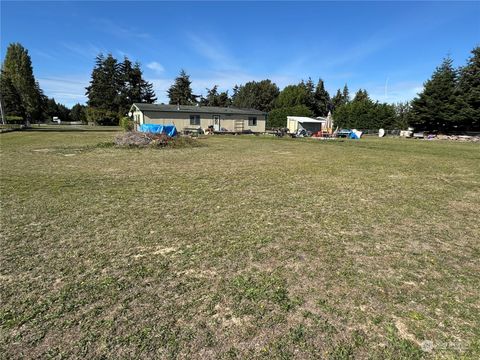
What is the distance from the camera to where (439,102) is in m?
34.1

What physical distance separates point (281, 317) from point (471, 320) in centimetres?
146

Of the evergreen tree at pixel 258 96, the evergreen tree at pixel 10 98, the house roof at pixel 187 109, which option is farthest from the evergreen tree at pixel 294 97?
the evergreen tree at pixel 10 98

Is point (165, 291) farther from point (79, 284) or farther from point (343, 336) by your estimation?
point (343, 336)

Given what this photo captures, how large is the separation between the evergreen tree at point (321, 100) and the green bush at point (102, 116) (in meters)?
42.2

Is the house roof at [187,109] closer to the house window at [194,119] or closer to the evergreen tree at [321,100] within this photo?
the house window at [194,119]

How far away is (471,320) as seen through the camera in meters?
2.25

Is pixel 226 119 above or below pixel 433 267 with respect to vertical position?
above

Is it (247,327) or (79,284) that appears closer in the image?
(247,327)

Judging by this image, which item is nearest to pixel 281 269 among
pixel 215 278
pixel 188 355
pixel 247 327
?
pixel 215 278

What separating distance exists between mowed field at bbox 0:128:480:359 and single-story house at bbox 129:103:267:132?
25.1 m

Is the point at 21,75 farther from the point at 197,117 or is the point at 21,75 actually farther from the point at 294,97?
the point at 294,97

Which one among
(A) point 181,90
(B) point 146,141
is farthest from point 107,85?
(B) point 146,141

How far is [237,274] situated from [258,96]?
72.8 m

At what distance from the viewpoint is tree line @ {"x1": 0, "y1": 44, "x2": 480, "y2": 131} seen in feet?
111
